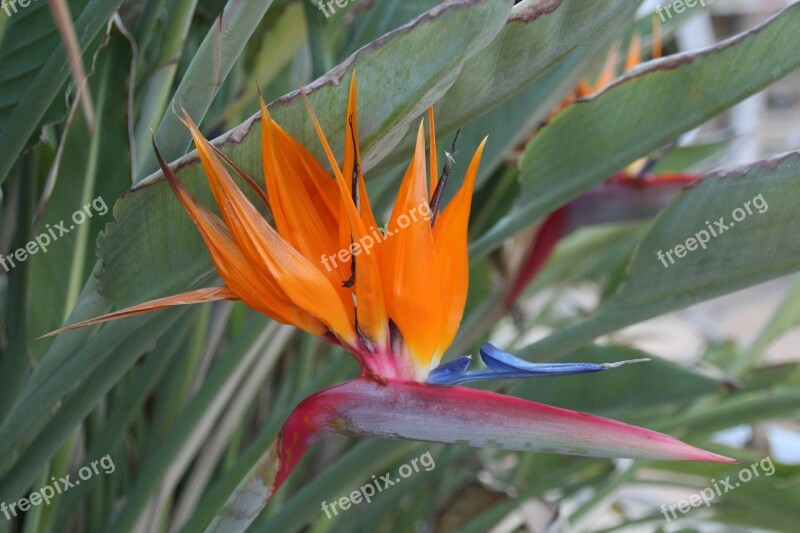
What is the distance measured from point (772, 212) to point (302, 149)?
0.27 meters

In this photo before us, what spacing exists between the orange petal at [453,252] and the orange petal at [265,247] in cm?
4

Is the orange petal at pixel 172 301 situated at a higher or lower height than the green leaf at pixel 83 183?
lower

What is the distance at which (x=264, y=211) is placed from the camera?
0.35m

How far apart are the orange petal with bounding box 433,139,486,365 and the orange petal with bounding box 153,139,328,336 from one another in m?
0.05

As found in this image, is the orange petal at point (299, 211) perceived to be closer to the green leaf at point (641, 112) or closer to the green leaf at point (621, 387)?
the green leaf at point (641, 112)

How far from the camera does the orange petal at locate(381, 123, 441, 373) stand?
287 mm

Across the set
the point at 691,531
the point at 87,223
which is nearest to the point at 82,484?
the point at 87,223

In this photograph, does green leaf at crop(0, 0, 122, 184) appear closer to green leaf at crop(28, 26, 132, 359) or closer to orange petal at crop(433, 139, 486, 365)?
green leaf at crop(28, 26, 132, 359)

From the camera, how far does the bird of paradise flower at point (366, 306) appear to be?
0.27 meters

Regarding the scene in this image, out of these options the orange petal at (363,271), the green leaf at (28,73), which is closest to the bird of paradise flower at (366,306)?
the orange petal at (363,271)

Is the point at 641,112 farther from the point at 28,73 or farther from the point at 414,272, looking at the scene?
the point at 28,73

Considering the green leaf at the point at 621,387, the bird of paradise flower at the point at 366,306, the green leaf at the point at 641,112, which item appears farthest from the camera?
the green leaf at the point at 621,387

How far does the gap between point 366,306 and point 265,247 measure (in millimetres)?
47

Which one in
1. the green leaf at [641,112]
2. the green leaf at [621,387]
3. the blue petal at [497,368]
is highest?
the green leaf at [641,112]
